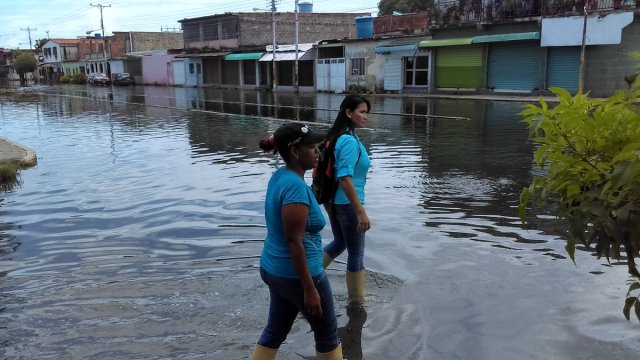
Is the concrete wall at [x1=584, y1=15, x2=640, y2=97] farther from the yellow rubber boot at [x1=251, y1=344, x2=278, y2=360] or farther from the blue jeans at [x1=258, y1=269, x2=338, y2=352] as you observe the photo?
the yellow rubber boot at [x1=251, y1=344, x2=278, y2=360]

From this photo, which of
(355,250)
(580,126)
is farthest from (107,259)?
(580,126)

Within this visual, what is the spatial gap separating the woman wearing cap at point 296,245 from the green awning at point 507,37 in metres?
28.2

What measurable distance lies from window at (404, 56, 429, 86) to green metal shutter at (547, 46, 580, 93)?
321 inches

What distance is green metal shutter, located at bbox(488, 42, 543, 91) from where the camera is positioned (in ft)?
95.7

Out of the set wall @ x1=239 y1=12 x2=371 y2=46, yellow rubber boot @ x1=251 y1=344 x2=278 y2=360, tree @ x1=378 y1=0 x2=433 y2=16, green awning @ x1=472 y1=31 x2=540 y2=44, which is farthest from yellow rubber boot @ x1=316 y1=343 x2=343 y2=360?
tree @ x1=378 y1=0 x2=433 y2=16

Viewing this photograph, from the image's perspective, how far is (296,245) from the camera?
2.90 metres

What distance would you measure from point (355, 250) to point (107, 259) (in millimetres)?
3076

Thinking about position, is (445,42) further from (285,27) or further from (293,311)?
(293,311)

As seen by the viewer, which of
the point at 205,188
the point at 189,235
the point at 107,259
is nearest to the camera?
the point at 107,259

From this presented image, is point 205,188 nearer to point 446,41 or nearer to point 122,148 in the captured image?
point 122,148

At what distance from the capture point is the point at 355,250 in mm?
4453

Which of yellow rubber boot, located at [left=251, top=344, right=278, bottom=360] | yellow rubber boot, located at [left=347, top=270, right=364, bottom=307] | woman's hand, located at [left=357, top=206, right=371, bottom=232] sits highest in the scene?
woman's hand, located at [left=357, top=206, right=371, bottom=232]

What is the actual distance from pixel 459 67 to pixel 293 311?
31752mm

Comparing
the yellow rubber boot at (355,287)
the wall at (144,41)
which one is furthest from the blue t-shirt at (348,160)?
the wall at (144,41)
